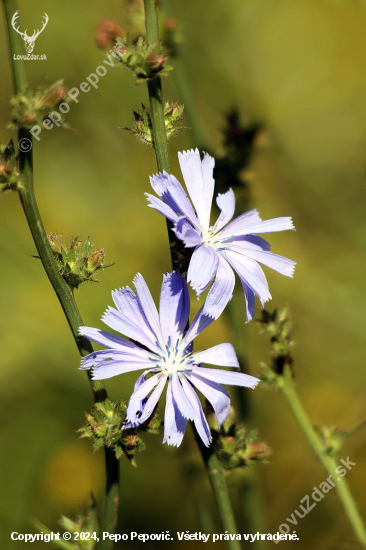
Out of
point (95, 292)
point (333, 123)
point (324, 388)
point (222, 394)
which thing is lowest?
point (222, 394)

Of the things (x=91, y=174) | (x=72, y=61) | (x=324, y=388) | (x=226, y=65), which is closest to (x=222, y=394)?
(x=324, y=388)

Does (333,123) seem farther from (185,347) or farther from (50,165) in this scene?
(185,347)

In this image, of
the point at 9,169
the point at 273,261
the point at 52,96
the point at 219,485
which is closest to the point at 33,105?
the point at 52,96

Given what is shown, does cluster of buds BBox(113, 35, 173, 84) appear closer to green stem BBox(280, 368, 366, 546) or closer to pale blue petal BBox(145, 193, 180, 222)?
pale blue petal BBox(145, 193, 180, 222)

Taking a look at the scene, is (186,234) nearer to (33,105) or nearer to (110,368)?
(110,368)

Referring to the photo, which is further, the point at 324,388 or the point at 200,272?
the point at 324,388
